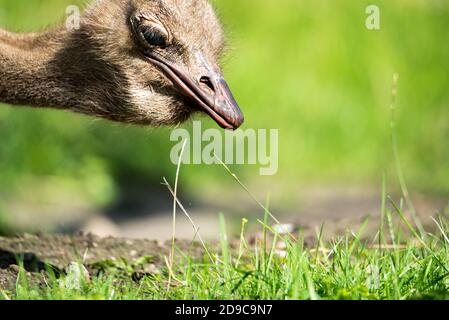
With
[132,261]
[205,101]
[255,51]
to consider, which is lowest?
[132,261]

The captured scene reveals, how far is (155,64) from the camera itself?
571 centimetres

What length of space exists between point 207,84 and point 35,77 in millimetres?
1036

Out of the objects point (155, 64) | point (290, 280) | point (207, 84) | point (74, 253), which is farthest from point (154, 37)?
point (290, 280)

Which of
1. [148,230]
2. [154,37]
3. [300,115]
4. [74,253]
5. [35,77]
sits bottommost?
[148,230]

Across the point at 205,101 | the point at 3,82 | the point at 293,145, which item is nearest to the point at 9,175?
the point at 293,145

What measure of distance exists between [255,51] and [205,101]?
9484 mm

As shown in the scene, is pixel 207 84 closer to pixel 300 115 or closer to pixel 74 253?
pixel 74 253

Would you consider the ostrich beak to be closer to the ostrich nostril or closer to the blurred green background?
the ostrich nostril

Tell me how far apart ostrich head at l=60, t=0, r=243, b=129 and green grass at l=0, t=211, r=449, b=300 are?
885 mm

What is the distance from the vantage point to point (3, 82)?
604cm

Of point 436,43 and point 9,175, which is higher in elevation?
point 436,43

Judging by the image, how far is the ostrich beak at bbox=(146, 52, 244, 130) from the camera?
5.48 meters

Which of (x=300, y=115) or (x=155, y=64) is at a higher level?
(x=155, y=64)
